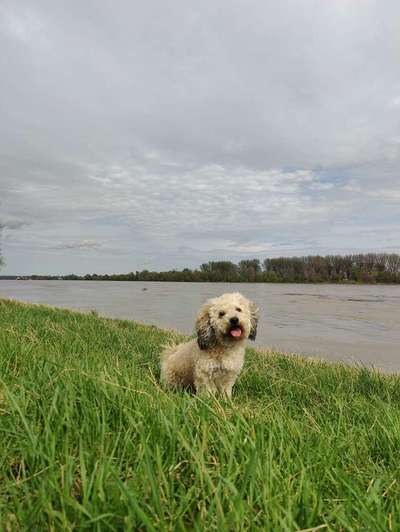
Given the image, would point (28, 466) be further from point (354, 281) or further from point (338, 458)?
point (354, 281)

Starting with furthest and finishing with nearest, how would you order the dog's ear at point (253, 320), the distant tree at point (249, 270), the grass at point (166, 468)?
the distant tree at point (249, 270), the dog's ear at point (253, 320), the grass at point (166, 468)

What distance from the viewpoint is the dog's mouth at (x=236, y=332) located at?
5.42 meters

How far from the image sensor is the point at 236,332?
5.43 meters

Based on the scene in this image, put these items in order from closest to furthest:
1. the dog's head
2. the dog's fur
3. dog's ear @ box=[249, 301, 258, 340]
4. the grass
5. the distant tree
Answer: the grass → the dog's fur → the dog's head → dog's ear @ box=[249, 301, 258, 340] → the distant tree

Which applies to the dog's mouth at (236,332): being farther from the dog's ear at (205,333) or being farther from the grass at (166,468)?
the grass at (166,468)

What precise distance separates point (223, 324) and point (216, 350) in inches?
15.7

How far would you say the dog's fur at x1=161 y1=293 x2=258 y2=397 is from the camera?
210 inches

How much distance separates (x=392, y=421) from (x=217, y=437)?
66.5 inches

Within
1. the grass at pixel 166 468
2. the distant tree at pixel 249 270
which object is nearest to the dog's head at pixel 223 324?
the grass at pixel 166 468

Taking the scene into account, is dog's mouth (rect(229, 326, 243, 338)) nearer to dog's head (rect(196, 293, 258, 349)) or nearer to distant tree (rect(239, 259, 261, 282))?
dog's head (rect(196, 293, 258, 349))

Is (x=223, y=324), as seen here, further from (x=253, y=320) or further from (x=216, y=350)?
(x=253, y=320)

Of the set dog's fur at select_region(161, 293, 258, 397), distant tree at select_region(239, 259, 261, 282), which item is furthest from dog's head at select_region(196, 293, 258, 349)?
distant tree at select_region(239, 259, 261, 282)

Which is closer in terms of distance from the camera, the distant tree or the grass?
the grass

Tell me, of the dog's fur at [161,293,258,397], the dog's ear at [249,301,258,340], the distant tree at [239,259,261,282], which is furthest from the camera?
the distant tree at [239,259,261,282]
